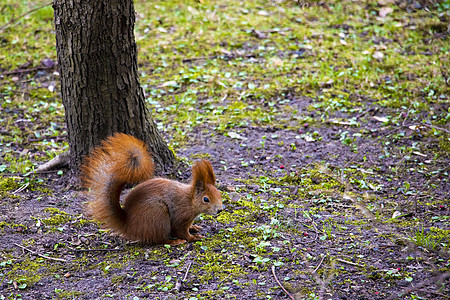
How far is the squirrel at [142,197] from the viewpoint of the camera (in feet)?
9.24

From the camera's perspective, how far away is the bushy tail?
9.14 feet

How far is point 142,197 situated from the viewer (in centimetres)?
293

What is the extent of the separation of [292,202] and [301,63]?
250 cm

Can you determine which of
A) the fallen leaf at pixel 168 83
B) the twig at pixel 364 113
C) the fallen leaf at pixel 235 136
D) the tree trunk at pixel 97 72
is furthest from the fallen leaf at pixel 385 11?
the tree trunk at pixel 97 72

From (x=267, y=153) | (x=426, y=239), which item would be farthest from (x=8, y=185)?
(x=426, y=239)

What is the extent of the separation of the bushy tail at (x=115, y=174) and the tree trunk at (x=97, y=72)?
618 mm

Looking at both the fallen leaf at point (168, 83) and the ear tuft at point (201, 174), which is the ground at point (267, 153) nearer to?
the fallen leaf at point (168, 83)

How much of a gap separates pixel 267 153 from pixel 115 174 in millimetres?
1677

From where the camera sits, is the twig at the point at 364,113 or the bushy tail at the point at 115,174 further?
the twig at the point at 364,113

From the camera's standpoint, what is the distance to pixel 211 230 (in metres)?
3.18

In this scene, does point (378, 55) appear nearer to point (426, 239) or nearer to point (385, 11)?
point (385, 11)

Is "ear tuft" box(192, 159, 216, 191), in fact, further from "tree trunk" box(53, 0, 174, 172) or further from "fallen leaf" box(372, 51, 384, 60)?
"fallen leaf" box(372, 51, 384, 60)

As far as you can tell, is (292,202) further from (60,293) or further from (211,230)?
(60,293)

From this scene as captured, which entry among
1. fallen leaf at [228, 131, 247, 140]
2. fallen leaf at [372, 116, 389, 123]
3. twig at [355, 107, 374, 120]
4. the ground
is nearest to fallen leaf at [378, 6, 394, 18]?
the ground
